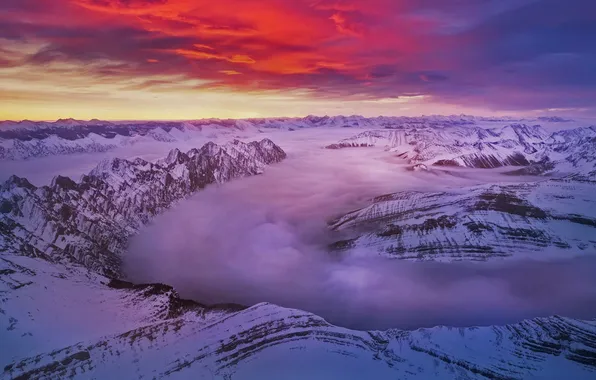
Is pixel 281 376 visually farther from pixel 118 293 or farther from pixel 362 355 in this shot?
pixel 118 293

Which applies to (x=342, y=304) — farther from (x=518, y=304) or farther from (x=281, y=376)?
(x=281, y=376)

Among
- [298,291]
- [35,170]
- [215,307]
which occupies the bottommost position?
[298,291]

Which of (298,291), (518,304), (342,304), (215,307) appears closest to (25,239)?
(215,307)

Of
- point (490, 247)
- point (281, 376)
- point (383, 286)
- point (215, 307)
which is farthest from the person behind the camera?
point (490, 247)

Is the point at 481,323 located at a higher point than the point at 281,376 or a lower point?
lower

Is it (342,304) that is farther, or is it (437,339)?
(342,304)

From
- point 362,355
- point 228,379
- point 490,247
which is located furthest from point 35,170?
point 490,247

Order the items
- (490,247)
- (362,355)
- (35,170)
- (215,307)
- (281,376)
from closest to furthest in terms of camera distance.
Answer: (281,376), (362,355), (215,307), (35,170), (490,247)
